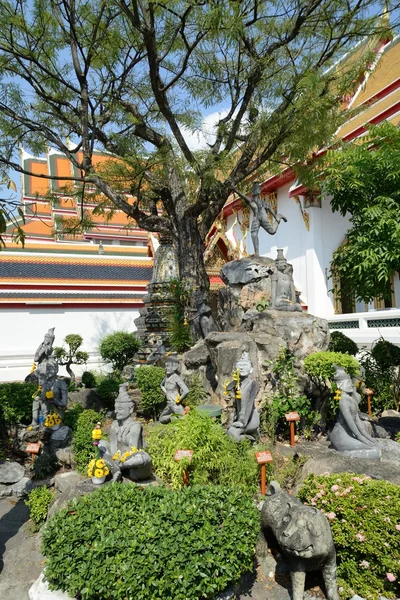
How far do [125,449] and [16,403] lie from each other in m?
3.74

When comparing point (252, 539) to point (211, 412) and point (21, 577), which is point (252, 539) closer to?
point (21, 577)

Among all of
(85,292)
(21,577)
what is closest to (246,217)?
(85,292)

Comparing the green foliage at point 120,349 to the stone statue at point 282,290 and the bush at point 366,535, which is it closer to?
the stone statue at point 282,290

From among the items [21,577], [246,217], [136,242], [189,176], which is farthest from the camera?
[136,242]

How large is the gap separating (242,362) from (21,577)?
3.28m

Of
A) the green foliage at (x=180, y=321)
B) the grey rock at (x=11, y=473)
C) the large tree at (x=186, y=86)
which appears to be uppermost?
the large tree at (x=186, y=86)

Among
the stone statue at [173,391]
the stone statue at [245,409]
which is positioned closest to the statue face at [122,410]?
the stone statue at [245,409]

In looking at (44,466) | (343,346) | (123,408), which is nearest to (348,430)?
(123,408)

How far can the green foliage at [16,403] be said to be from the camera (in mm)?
7590

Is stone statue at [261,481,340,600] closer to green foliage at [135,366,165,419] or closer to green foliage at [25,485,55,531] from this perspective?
green foliage at [25,485,55,531]

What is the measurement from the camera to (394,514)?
341cm

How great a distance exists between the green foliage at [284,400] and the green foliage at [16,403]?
4.22 meters

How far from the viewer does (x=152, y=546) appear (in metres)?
3.00

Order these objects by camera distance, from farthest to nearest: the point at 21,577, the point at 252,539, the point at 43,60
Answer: the point at 43,60, the point at 21,577, the point at 252,539
